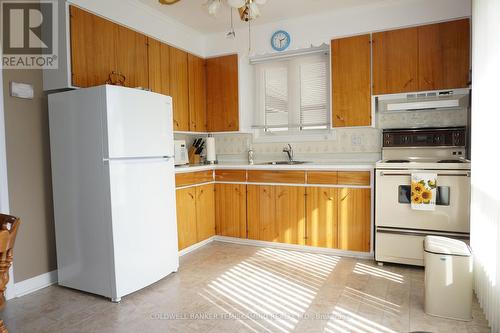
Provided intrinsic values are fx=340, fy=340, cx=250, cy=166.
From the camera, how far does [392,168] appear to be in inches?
123

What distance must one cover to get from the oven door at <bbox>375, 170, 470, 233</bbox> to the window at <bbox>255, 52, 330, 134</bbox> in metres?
1.23

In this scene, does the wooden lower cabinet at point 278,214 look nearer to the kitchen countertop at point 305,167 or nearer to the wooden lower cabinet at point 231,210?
the wooden lower cabinet at point 231,210

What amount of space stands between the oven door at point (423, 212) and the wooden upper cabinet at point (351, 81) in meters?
0.75

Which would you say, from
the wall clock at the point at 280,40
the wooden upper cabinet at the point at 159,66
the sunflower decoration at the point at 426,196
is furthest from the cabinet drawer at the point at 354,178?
the wooden upper cabinet at the point at 159,66

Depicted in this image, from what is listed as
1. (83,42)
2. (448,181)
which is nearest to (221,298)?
(448,181)

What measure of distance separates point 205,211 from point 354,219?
166 cm

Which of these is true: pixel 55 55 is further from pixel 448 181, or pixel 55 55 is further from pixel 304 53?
pixel 448 181

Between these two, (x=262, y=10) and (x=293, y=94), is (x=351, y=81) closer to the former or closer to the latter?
(x=293, y=94)

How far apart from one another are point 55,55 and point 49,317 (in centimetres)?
202

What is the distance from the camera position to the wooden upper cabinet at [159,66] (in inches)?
140

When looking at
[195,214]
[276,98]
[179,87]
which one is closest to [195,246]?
[195,214]

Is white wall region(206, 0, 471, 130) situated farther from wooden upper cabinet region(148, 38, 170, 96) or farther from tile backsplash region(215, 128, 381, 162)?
wooden upper cabinet region(148, 38, 170, 96)

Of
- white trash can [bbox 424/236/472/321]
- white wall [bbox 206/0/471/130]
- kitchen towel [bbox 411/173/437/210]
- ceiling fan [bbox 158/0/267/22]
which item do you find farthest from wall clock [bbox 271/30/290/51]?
white trash can [bbox 424/236/472/321]

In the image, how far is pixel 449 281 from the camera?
2229 millimetres
